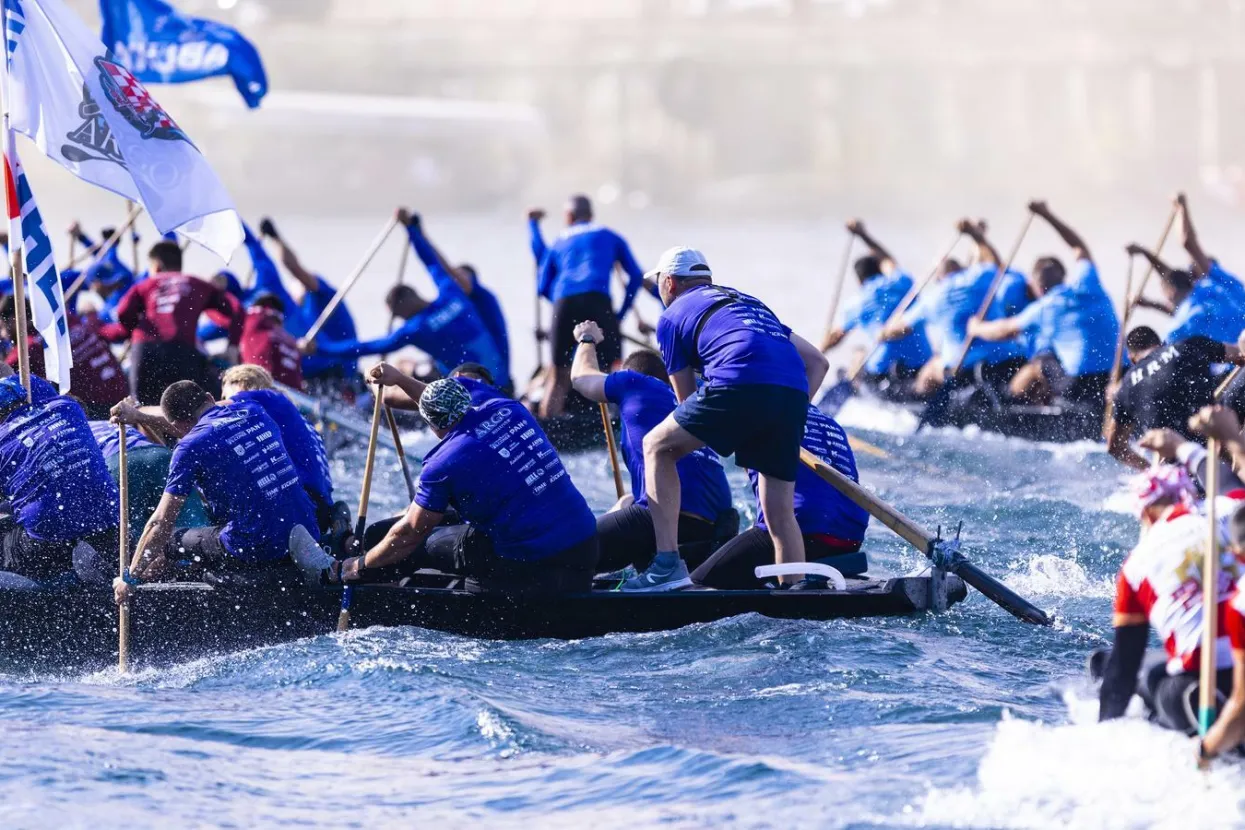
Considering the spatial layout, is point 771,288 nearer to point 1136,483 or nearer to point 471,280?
point 471,280

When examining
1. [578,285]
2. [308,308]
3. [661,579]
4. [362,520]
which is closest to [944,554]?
[661,579]

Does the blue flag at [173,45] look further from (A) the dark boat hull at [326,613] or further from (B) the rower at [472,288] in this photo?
(A) the dark boat hull at [326,613]

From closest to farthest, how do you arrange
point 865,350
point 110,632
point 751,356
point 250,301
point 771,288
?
point 751,356, point 110,632, point 250,301, point 865,350, point 771,288

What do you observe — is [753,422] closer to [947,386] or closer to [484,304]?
[484,304]

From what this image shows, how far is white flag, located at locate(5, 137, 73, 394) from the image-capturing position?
31.0ft

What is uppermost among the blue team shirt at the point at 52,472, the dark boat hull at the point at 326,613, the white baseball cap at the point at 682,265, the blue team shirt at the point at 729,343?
the white baseball cap at the point at 682,265

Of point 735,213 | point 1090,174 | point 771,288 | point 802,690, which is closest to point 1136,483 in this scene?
point 802,690

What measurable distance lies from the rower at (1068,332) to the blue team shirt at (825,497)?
6.01 m

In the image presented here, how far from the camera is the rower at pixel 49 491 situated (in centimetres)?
866

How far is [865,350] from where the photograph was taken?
1845 cm

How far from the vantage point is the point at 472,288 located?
595 inches

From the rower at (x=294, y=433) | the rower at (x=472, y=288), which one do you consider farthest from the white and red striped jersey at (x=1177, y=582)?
the rower at (x=472, y=288)

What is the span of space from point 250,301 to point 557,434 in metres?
3.59

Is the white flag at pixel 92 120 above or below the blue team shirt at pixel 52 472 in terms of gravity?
above
